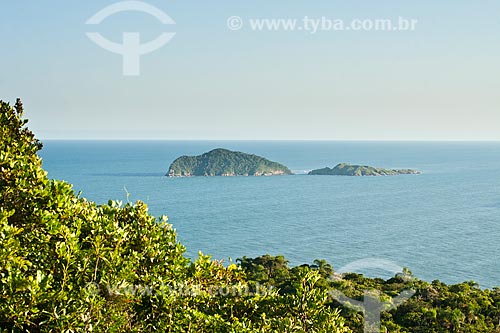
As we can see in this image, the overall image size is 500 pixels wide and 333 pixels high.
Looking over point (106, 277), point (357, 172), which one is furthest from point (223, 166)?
point (106, 277)

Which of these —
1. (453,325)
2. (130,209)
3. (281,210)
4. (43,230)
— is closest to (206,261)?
(130,209)

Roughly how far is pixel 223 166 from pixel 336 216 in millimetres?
59470

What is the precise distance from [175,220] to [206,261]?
6318cm

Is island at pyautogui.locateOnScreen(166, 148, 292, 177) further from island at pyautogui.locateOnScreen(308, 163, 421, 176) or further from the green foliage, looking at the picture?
the green foliage

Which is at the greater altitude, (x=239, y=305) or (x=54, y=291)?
(x=54, y=291)

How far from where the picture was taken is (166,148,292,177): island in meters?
124

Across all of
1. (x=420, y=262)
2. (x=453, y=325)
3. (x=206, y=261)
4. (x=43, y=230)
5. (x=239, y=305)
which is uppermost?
(x=43, y=230)

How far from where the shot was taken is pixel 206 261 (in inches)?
245

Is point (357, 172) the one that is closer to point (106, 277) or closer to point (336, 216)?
point (336, 216)

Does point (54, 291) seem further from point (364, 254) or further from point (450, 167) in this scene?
point (450, 167)

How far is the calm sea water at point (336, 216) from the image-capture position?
54000 millimetres

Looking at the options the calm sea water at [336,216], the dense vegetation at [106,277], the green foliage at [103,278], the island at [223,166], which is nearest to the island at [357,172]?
the calm sea water at [336,216]

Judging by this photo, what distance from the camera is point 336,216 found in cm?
7262

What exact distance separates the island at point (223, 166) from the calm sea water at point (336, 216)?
6.00 metres
